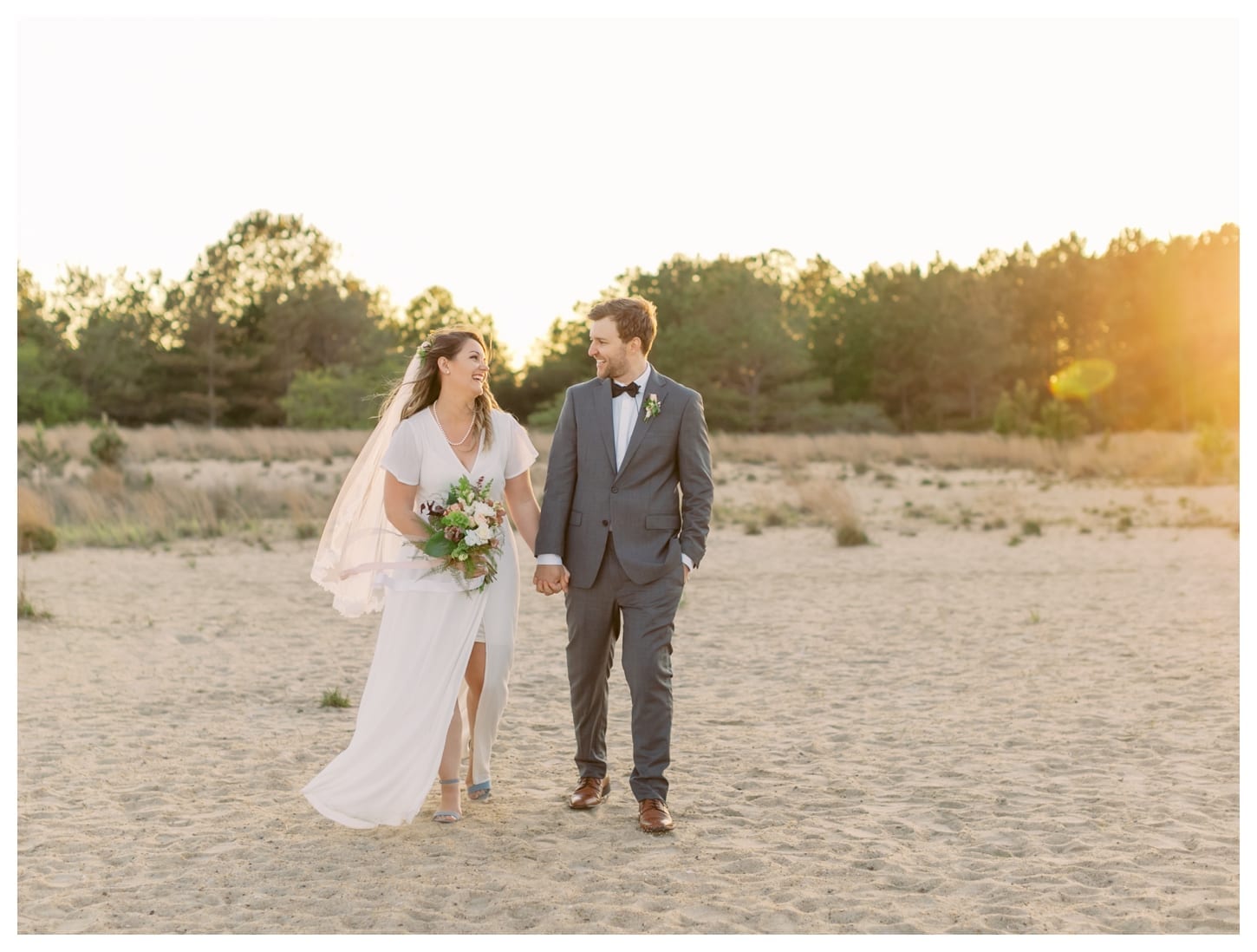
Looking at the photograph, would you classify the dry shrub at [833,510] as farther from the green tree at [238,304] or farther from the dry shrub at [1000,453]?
the green tree at [238,304]

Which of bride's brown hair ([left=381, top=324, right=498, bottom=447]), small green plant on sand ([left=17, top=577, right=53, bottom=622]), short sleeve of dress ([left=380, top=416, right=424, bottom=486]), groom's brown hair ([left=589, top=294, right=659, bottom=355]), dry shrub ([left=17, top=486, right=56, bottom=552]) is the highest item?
groom's brown hair ([left=589, top=294, right=659, bottom=355])

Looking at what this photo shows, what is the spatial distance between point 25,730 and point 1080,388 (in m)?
55.6

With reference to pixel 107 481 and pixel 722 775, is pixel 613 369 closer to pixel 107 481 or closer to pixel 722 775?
pixel 722 775

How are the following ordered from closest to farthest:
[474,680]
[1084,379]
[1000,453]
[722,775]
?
[474,680]
[722,775]
[1000,453]
[1084,379]

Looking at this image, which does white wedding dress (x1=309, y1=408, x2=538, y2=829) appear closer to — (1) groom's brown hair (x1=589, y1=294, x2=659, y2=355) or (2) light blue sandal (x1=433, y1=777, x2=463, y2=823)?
(2) light blue sandal (x1=433, y1=777, x2=463, y2=823)

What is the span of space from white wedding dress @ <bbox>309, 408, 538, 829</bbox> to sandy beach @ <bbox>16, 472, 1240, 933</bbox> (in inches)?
9.4

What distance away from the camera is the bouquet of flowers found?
5.70m

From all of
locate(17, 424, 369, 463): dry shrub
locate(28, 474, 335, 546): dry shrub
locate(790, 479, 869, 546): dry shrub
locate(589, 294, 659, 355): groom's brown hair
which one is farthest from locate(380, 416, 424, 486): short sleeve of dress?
locate(17, 424, 369, 463): dry shrub

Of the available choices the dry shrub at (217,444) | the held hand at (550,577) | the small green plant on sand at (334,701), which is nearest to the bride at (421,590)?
the held hand at (550,577)

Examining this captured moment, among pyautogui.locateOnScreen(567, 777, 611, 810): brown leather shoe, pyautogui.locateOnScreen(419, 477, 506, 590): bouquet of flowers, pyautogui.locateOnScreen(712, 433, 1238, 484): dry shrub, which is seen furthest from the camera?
pyautogui.locateOnScreen(712, 433, 1238, 484): dry shrub

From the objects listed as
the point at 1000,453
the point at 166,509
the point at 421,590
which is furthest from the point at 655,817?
the point at 1000,453

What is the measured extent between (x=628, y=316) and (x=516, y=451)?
0.82 m

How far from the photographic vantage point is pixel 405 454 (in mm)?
5863
